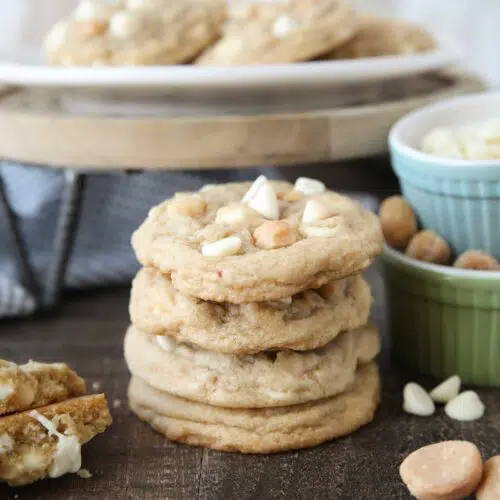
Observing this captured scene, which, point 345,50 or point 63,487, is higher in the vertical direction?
point 345,50

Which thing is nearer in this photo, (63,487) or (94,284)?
(63,487)

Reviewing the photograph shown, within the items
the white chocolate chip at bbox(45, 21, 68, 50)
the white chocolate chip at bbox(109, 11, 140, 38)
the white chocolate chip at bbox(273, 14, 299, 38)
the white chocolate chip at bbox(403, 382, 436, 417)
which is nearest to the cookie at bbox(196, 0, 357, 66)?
the white chocolate chip at bbox(273, 14, 299, 38)

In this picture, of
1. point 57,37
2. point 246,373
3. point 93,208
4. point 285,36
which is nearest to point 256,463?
point 246,373

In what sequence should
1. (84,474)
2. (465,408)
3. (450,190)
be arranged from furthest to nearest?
1. (450,190)
2. (465,408)
3. (84,474)

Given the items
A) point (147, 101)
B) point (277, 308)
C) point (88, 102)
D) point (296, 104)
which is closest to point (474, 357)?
point (277, 308)

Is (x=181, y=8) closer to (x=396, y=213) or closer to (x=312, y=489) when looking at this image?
(x=396, y=213)

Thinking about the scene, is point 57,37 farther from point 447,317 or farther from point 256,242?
point 447,317

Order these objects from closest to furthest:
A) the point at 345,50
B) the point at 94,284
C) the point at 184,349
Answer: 1. the point at 184,349
2. the point at 345,50
3. the point at 94,284
